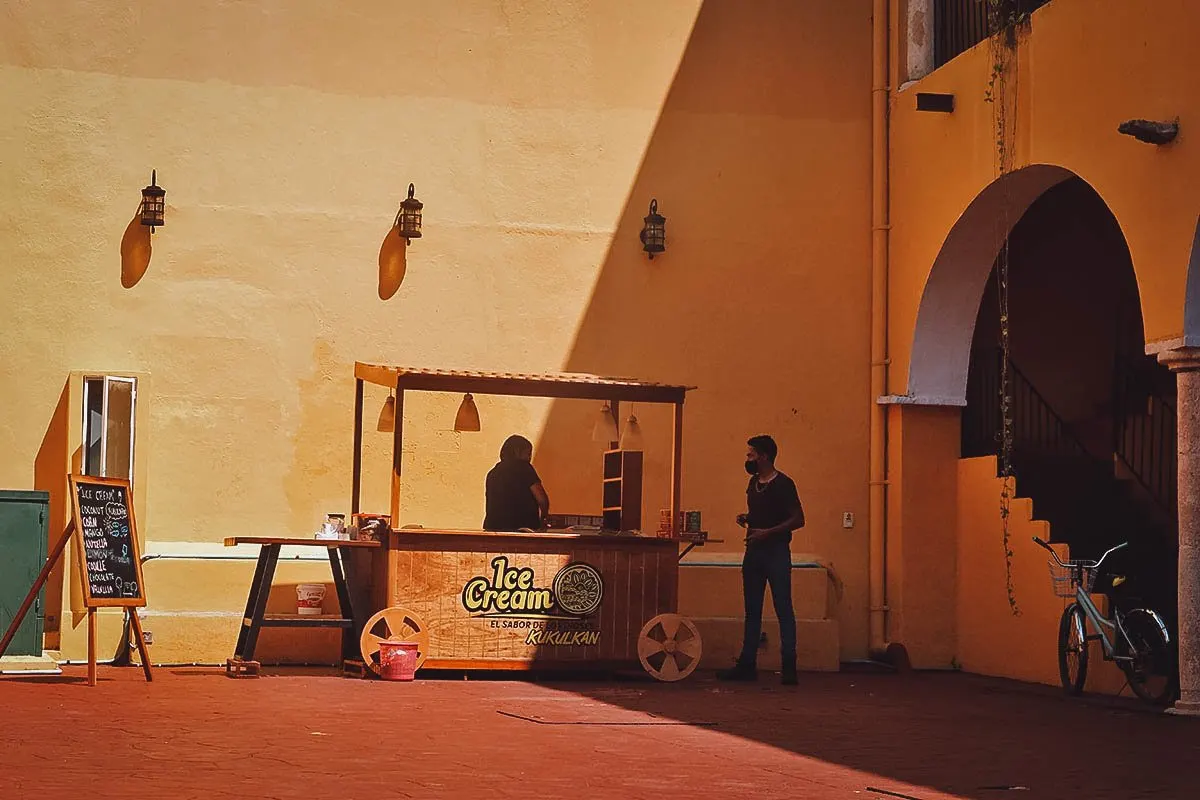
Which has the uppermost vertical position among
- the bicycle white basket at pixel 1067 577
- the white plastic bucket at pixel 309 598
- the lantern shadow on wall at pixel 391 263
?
the lantern shadow on wall at pixel 391 263

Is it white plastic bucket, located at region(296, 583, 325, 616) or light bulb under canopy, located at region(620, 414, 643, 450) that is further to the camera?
light bulb under canopy, located at region(620, 414, 643, 450)

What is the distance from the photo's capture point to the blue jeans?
12.9 m

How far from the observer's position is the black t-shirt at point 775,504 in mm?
12961

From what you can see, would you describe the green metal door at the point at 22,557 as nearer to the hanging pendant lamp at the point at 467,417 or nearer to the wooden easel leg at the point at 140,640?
the wooden easel leg at the point at 140,640

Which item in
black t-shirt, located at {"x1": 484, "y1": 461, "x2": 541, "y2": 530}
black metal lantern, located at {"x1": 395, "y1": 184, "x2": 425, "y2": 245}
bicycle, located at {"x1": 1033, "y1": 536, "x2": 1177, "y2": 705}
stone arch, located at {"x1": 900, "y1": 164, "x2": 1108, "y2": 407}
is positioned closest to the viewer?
bicycle, located at {"x1": 1033, "y1": 536, "x2": 1177, "y2": 705}

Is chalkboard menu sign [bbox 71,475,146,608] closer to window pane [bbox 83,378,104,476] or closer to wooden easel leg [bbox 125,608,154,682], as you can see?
wooden easel leg [bbox 125,608,154,682]

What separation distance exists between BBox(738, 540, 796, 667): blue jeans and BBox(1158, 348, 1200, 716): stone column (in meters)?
3.00

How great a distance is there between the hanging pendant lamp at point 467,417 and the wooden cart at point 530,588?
1.87 ft

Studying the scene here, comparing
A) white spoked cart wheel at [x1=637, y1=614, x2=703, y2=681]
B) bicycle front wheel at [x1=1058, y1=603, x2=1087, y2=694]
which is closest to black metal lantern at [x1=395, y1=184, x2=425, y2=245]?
white spoked cart wheel at [x1=637, y1=614, x2=703, y2=681]

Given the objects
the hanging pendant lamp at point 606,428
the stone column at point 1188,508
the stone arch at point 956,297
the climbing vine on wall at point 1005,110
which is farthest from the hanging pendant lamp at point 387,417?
the stone column at point 1188,508

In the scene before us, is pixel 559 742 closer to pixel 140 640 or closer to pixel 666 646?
pixel 140 640

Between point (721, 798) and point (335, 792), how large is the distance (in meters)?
1.58

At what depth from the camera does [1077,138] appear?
1200 centimetres

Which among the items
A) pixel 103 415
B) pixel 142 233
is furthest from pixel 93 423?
pixel 142 233
